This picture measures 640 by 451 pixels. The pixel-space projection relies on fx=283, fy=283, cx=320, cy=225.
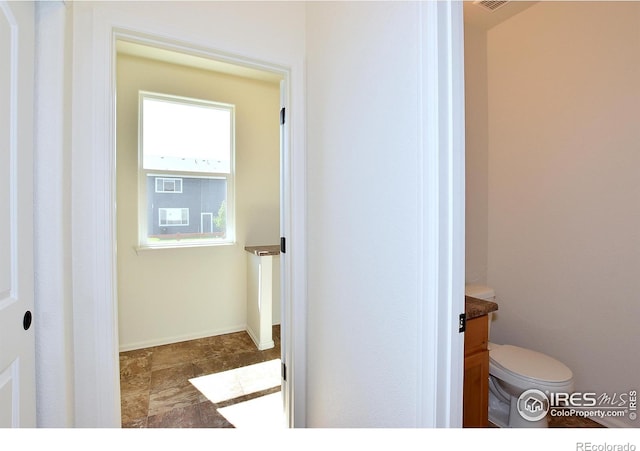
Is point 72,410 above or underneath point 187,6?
underneath

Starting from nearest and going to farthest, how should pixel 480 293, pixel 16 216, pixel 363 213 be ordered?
1. pixel 16 216
2. pixel 363 213
3. pixel 480 293

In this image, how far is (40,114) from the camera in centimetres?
97

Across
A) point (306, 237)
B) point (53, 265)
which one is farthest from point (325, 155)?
point (53, 265)

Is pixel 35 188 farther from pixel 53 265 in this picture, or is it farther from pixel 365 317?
pixel 365 317

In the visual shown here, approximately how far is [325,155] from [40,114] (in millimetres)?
1068

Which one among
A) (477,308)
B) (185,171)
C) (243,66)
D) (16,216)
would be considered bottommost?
(477,308)

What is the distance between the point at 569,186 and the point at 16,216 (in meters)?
2.75

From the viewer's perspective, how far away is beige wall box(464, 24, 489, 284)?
222cm

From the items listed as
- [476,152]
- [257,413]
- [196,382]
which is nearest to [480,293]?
[476,152]

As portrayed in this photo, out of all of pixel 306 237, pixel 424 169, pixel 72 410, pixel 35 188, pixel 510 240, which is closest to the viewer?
pixel 424 169

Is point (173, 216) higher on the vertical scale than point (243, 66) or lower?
lower

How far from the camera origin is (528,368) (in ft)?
5.31

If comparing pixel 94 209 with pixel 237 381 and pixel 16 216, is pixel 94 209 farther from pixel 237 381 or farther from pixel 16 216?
pixel 237 381

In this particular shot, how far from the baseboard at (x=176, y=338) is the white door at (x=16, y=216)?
6.63ft
